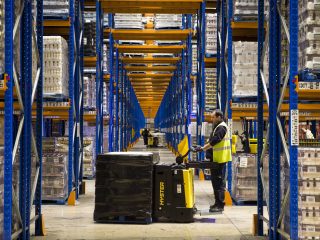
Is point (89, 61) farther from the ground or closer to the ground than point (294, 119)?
farther from the ground

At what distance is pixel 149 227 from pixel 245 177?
9.32 feet

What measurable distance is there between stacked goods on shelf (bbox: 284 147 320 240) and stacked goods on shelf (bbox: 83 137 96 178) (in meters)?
9.87

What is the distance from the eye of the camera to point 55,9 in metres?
11.7

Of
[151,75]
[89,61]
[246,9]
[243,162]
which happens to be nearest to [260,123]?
[243,162]

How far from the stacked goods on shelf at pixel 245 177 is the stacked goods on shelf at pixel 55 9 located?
4180mm

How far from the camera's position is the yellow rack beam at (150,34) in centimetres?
2030

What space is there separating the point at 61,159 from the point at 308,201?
5851mm

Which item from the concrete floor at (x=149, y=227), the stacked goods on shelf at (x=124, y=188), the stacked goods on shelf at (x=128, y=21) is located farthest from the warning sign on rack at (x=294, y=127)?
the stacked goods on shelf at (x=128, y=21)

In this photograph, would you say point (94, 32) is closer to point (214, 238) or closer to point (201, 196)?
point (201, 196)

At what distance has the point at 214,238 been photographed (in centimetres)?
803

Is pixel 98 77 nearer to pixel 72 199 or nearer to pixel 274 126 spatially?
pixel 72 199

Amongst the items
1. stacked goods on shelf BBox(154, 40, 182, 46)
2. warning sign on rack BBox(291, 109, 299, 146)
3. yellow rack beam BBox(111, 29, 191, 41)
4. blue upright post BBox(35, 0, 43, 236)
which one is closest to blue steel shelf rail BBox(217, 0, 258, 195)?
blue upright post BBox(35, 0, 43, 236)

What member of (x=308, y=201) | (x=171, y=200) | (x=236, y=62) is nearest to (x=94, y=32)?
(x=236, y=62)

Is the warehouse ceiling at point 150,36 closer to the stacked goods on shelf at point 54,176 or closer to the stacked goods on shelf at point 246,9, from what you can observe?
the stacked goods on shelf at point 246,9
